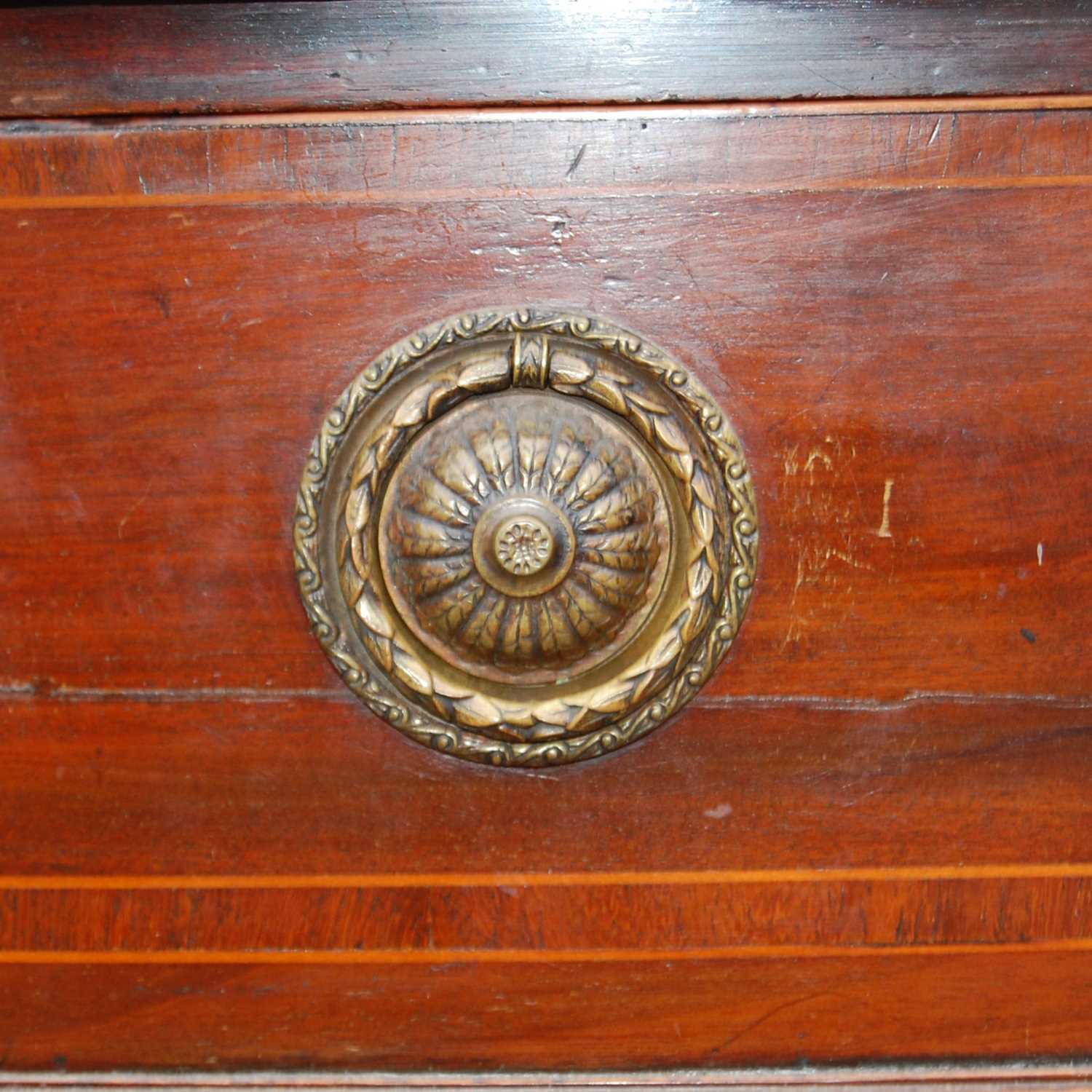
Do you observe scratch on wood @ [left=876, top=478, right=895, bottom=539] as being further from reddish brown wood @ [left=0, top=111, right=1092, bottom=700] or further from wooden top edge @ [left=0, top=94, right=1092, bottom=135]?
wooden top edge @ [left=0, top=94, right=1092, bottom=135]

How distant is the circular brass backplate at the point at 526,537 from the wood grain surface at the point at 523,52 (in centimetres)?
14

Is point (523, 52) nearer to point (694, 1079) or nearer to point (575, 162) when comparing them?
point (575, 162)

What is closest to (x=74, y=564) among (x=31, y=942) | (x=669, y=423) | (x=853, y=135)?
(x=31, y=942)

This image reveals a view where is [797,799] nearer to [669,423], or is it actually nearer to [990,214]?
[669,423]

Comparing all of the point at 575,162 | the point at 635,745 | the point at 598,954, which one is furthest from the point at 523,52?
the point at 598,954

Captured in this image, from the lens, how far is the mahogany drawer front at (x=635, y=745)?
2.06 ft

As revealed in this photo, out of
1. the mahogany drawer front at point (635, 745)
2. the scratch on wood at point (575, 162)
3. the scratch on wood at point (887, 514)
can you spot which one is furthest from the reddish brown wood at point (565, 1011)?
the scratch on wood at point (575, 162)

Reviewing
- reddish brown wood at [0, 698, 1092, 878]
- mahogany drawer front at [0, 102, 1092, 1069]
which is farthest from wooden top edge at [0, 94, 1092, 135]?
reddish brown wood at [0, 698, 1092, 878]

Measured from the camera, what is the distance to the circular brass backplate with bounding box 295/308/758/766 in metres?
0.63

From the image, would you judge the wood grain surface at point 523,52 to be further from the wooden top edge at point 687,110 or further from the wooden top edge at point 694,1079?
the wooden top edge at point 694,1079

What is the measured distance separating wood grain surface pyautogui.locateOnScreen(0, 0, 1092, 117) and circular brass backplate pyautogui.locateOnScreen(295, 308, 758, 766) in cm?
14

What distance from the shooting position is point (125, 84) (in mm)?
618

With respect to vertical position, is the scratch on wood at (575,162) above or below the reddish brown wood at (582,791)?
above

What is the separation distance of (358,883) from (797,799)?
0.94 feet
